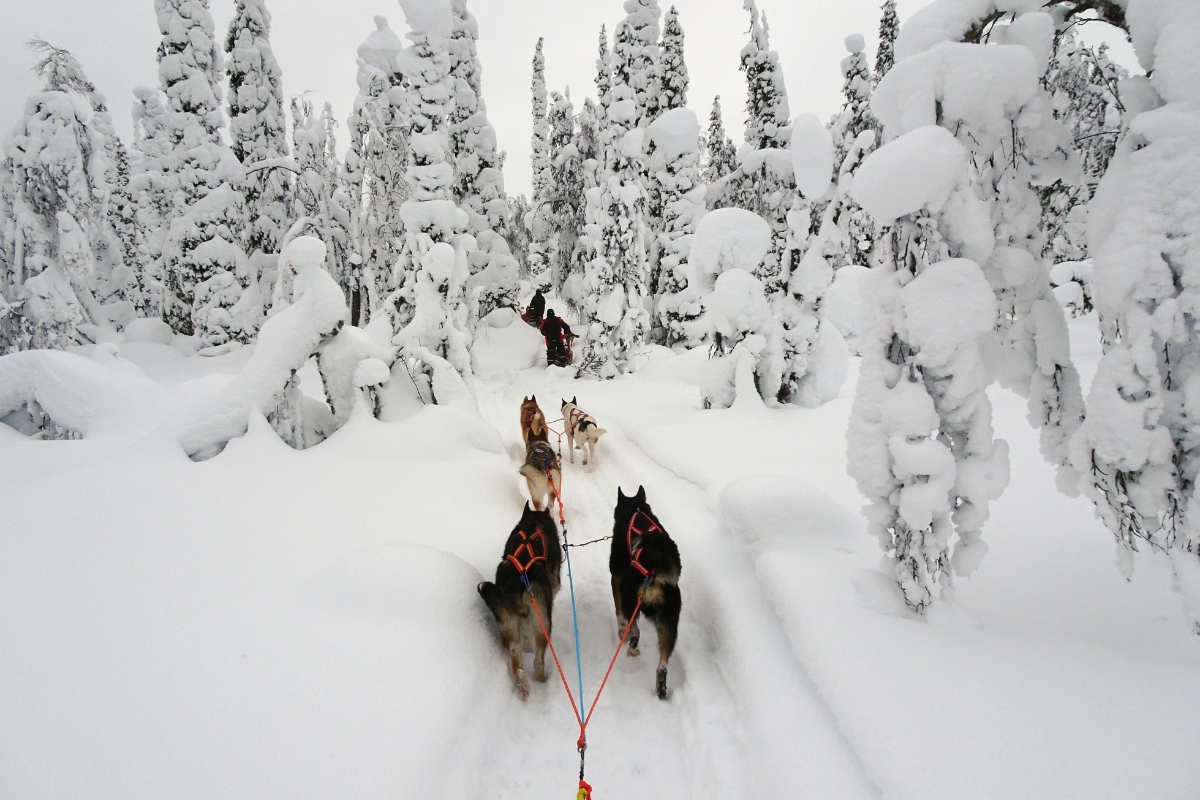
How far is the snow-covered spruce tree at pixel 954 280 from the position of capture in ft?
9.11

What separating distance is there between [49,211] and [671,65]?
18.3 meters

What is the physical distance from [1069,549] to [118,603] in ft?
20.9

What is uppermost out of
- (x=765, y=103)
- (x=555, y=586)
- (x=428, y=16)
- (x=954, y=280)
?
(x=428, y=16)

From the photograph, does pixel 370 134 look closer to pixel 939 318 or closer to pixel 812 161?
pixel 812 161

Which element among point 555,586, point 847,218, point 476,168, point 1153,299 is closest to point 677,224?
point 476,168

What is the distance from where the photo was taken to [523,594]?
3574mm

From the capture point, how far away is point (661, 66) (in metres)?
18.5

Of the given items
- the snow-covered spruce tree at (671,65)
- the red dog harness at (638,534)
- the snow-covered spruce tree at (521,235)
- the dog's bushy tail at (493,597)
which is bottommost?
the dog's bushy tail at (493,597)

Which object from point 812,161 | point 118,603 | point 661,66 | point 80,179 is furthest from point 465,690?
point 661,66

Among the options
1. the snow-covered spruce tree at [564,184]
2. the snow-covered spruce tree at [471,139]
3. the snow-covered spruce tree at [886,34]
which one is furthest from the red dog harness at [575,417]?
the snow-covered spruce tree at [886,34]

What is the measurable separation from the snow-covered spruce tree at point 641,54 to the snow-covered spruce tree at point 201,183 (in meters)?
13.3

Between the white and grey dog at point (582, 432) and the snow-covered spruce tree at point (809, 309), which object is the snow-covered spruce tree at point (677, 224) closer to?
the snow-covered spruce tree at point (809, 309)

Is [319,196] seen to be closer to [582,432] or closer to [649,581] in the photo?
[582,432]

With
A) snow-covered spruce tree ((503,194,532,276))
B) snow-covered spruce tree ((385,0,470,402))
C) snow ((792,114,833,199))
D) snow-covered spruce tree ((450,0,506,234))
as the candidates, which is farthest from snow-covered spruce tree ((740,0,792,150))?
snow-covered spruce tree ((503,194,532,276))
